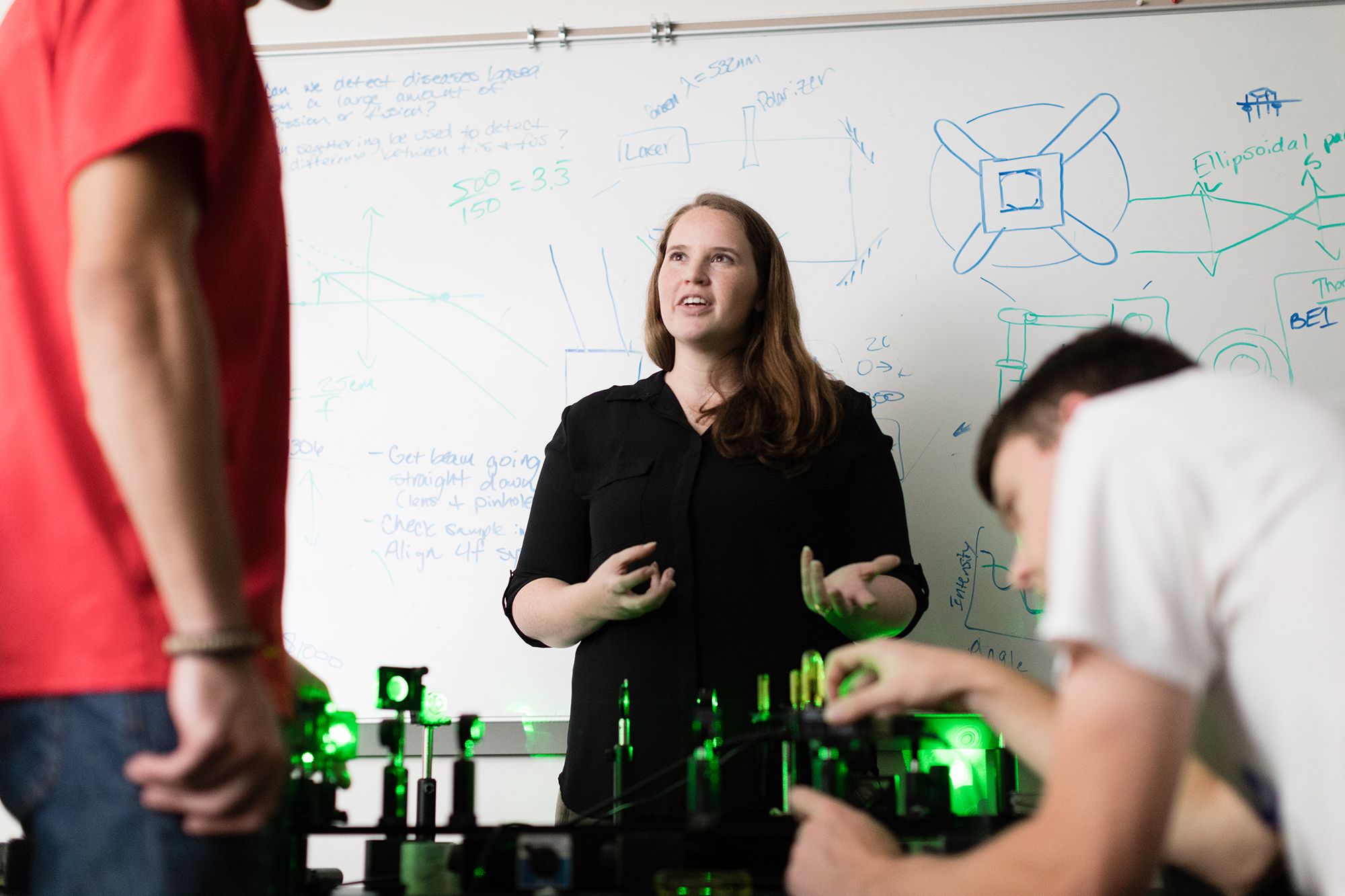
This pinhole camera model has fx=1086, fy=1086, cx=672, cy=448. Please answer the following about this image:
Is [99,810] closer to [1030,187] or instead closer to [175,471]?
[175,471]

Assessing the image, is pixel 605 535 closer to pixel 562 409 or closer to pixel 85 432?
pixel 562 409

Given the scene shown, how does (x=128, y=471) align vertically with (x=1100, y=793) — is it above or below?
above

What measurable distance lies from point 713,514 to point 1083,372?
1.08 meters

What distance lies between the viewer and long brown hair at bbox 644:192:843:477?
1.98m

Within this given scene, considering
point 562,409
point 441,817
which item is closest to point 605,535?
point 562,409

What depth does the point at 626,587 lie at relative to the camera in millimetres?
1739

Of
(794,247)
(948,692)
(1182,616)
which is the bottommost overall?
(948,692)

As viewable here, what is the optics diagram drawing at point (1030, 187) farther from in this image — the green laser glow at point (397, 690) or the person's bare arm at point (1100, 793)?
the person's bare arm at point (1100, 793)

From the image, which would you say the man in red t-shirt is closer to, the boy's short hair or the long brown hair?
the boy's short hair

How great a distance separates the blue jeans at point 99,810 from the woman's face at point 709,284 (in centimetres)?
153

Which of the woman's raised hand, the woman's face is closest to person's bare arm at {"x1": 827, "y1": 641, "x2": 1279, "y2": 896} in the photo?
the woman's raised hand

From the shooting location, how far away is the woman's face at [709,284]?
6.94 ft

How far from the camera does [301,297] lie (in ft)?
8.36

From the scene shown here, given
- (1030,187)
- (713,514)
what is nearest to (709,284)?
(713,514)
